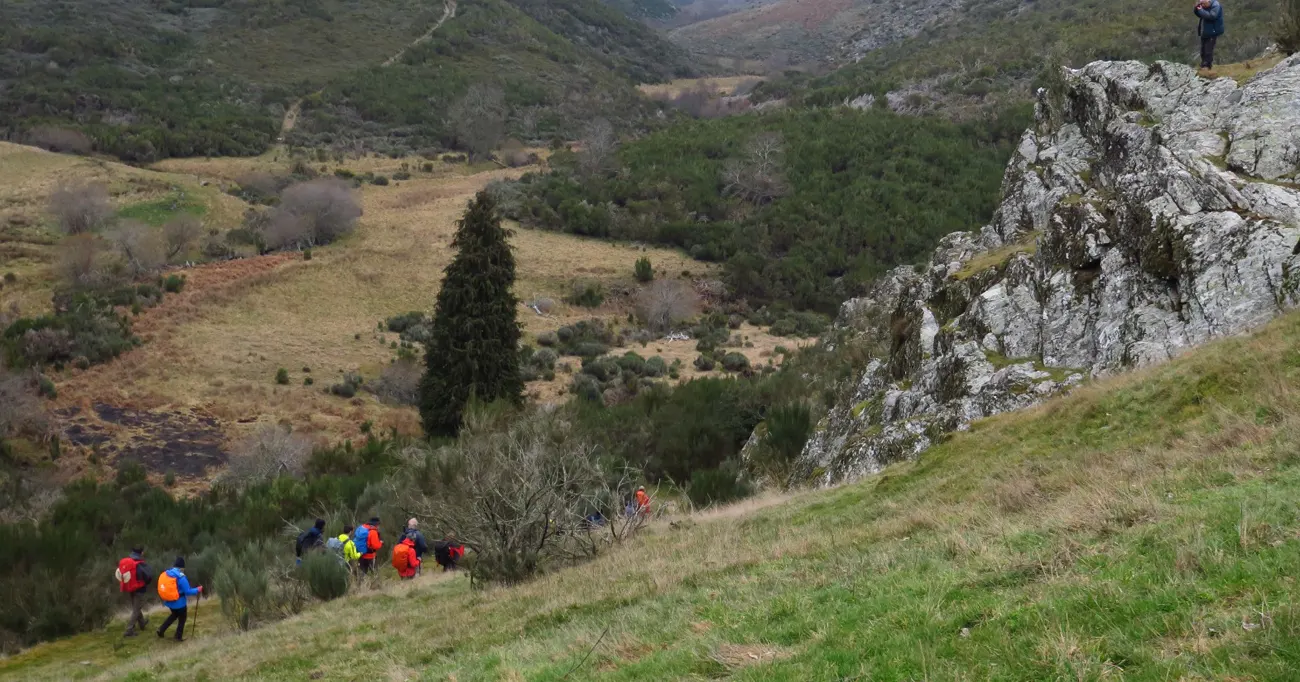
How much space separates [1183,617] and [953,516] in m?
3.89

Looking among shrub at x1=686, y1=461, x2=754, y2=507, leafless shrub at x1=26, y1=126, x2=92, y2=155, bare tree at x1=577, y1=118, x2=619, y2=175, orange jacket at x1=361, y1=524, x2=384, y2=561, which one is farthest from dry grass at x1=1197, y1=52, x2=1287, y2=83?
leafless shrub at x1=26, y1=126, x2=92, y2=155

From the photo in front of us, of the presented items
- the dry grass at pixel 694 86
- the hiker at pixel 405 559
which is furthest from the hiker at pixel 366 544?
the dry grass at pixel 694 86

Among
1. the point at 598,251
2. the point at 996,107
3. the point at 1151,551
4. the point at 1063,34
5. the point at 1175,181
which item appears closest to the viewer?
the point at 1151,551

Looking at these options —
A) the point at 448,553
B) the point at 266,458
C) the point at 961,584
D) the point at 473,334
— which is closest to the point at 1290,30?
the point at 961,584

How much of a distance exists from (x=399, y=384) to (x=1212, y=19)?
25513 mm

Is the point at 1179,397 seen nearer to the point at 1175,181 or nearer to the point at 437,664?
the point at 1175,181

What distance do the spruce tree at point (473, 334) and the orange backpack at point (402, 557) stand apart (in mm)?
11505

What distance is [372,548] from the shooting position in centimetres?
1393

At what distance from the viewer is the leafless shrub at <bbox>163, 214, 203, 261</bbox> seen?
1609 inches

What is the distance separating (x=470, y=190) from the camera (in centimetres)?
5678

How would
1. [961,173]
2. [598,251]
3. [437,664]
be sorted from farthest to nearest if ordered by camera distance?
[961,173] < [598,251] < [437,664]

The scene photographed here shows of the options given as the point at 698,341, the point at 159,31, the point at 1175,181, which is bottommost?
the point at 698,341

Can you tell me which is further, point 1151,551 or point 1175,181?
point 1175,181

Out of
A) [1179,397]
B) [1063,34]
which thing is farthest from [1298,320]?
[1063,34]
